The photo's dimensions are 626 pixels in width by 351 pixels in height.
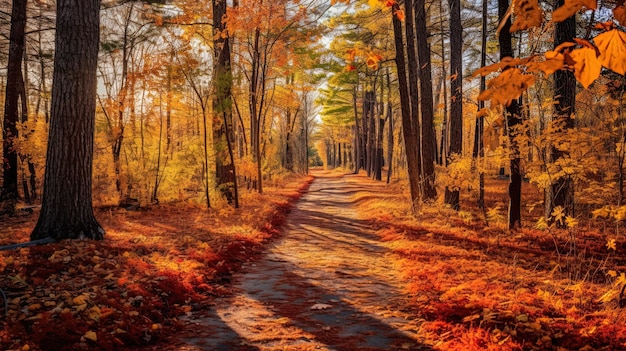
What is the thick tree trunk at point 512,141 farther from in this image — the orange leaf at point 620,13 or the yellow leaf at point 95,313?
the yellow leaf at point 95,313

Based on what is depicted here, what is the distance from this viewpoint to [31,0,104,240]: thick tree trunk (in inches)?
262

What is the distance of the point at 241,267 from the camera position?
6.89 metres

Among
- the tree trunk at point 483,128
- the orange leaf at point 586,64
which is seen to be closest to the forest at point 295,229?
the orange leaf at point 586,64

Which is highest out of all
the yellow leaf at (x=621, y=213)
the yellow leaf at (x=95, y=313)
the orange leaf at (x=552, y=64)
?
the orange leaf at (x=552, y=64)

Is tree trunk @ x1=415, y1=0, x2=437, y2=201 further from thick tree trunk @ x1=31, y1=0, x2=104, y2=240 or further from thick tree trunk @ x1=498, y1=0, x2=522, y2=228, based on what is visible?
thick tree trunk @ x1=31, y1=0, x2=104, y2=240

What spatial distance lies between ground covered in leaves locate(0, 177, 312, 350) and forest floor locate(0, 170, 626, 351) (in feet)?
0.06

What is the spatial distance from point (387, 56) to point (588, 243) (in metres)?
14.0

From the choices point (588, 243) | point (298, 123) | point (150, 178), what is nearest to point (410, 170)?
point (588, 243)

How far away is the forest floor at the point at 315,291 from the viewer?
3.72 m

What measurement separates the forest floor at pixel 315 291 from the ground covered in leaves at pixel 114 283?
2cm

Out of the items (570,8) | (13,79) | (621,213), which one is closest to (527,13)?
(570,8)

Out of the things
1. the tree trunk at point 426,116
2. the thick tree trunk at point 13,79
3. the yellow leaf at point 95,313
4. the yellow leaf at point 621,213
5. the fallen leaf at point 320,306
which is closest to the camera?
the yellow leaf at point 621,213

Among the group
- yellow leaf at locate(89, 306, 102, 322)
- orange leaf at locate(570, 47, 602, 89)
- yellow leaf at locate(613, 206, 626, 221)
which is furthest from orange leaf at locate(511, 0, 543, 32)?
yellow leaf at locate(89, 306, 102, 322)

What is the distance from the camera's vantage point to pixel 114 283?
16.2 ft
